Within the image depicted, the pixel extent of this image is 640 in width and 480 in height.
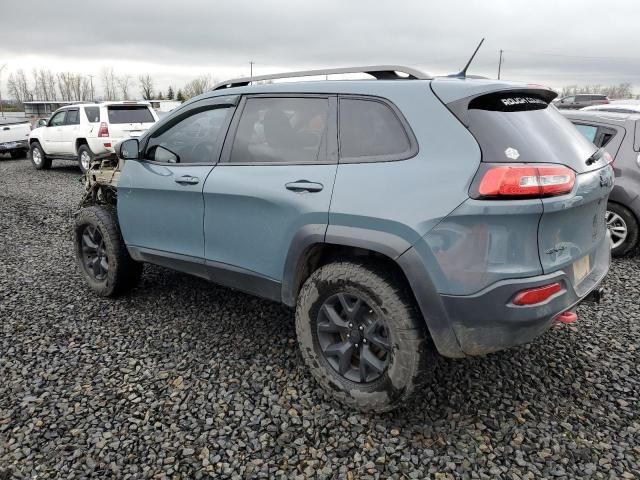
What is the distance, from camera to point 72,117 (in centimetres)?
1205

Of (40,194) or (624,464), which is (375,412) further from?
(40,194)

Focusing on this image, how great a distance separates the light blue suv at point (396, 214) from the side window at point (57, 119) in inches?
431

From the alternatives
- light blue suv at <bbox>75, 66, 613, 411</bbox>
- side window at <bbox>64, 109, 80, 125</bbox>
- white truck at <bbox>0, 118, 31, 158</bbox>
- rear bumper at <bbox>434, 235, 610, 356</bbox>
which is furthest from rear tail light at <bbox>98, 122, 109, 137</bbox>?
rear bumper at <bbox>434, 235, 610, 356</bbox>

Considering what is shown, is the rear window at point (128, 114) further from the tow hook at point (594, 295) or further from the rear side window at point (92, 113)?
the tow hook at point (594, 295)

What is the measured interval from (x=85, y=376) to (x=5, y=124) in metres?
15.6

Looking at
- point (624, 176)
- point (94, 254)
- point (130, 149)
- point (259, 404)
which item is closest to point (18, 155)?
point (94, 254)

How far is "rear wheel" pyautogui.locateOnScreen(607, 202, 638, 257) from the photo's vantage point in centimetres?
516

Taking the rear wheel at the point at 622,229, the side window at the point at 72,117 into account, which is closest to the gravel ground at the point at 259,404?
the rear wheel at the point at 622,229

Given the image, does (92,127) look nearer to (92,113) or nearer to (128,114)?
(92,113)

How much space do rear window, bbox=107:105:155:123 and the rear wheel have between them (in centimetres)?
981

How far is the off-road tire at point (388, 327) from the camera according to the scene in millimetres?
2379

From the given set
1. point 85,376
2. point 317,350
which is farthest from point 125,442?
point 317,350

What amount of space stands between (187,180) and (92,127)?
937cm

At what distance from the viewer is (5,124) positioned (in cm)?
1545
